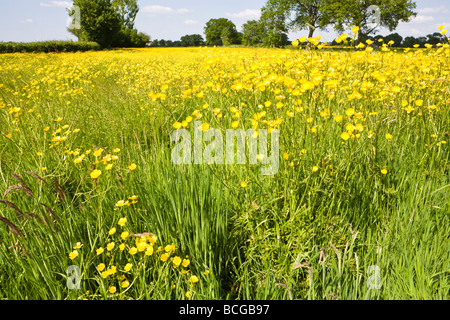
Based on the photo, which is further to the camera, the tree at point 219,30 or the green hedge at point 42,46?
the tree at point 219,30

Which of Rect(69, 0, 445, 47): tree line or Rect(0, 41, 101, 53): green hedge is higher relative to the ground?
Rect(69, 0, 445, 47): tree line

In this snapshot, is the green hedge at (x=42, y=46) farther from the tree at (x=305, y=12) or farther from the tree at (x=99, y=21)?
the tree at (x=305, y=12)

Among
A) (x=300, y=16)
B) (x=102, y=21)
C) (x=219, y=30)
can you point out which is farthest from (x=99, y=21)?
(x=219, y=30)

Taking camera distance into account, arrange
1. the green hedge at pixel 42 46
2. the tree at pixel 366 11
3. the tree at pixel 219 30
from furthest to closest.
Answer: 1. the tree at pixel 219 30
2. the tree at pixel 366 11
3. the green hedge at pixel 42 46

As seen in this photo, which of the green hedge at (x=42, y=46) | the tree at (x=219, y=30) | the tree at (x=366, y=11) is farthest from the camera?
the tree at (x=219, y=30)

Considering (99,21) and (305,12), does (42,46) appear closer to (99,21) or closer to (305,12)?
(99,21)

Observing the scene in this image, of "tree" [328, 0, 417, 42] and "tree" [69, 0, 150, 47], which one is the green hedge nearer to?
"tree" [69, 0, 150, 47]

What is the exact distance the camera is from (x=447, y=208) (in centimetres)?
166

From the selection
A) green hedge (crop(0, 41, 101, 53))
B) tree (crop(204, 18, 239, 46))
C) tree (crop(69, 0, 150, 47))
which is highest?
tree (crop(204, 18, 239, 46))

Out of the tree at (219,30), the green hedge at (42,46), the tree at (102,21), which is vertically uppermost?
the tree at (219,30)

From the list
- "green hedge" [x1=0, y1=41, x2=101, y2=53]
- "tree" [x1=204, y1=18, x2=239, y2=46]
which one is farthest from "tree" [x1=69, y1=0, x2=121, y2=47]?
"tree" [x1=204, y1=18, x2=239, y2=46]

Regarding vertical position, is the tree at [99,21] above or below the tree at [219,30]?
below

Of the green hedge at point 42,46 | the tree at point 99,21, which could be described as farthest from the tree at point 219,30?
the green hedge at point 42,46
